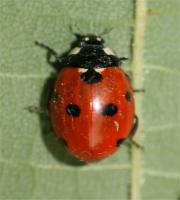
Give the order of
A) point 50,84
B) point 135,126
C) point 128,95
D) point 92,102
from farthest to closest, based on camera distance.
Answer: point 135,126
point 50,84
point 128,95
point 92,102

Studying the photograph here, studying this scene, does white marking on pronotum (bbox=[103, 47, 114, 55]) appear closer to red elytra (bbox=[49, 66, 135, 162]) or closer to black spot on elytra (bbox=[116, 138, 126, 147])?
red elytra (bbox=[49, 66, 135, 162])

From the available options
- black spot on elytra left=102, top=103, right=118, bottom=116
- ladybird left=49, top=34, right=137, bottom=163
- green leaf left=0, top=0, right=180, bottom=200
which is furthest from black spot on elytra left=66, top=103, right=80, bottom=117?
green leaf left=0, top=0, right=180, bottom=200

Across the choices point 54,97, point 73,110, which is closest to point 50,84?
point 54,97

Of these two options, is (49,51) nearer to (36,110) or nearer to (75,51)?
(75,51)

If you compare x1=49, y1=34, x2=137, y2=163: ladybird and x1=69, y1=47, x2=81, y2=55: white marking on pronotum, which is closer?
x1=49, y1=34, x2=137, y2=163: ladybird

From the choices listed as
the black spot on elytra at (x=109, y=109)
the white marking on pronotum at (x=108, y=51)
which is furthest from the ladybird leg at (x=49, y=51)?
the black spot on elytra at (x=109, y=109)

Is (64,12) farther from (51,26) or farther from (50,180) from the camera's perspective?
(50,180)

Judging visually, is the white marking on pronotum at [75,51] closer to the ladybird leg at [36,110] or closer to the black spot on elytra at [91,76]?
the black spot on elytra at [91,76]

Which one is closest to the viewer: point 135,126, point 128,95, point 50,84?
point 128,95
